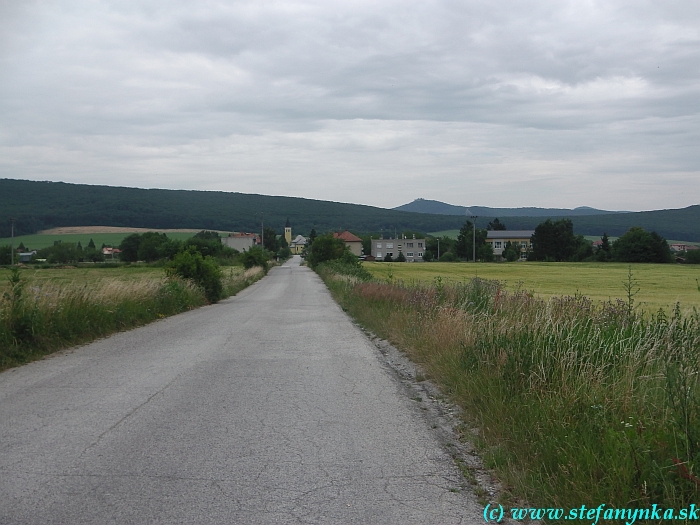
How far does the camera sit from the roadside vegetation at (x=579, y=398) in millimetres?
4516

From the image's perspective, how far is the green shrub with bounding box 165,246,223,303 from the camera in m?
30.1

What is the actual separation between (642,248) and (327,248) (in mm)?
47500

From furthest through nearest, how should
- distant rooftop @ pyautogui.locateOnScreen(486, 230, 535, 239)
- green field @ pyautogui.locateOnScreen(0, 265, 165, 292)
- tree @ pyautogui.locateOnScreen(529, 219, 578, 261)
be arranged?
distant rooftop @ pyautogui.locateOnScreen(486, 230, 535, 239) → tree @ pyautogui.locateOnScreen(529, 219, 578, 261) → green field @ pyautogui.locateOnScreen(0, 265, 165, 292)

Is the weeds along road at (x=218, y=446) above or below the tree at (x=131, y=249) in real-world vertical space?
above

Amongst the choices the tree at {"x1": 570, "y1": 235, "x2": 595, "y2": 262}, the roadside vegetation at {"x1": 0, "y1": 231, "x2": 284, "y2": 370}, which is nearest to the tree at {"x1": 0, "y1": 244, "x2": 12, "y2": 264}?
the roadside vegetation at {"x1": 0, "y1": 231, "x2": 284, "y2": 370}

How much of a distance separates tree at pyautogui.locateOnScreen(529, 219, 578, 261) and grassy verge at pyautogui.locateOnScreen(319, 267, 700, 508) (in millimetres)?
112748

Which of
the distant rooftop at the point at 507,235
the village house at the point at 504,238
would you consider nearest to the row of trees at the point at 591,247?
the village house at the point at 504,238

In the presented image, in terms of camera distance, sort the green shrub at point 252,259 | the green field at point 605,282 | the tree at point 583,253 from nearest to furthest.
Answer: the green field at point 605,282
the green shrub at point 252,259
the tree at point 583,253

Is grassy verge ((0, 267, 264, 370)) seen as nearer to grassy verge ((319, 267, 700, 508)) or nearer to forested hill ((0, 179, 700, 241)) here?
grassy verge ((319, 267, 700, 508))

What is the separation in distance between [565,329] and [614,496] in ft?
15.6

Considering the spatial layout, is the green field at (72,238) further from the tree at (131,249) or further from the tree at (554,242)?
the tree at (554,242)

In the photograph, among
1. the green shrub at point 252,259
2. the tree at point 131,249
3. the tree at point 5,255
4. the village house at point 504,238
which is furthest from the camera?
the village house at point 504,238

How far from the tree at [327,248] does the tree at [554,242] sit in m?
47.4

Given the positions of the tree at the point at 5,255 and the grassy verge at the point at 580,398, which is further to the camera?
the tree at the point at 5,255
